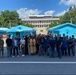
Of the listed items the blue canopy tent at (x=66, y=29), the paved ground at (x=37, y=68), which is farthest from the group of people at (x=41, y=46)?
the blue canopy tent at (x=66, y=29)

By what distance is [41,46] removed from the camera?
797 inches

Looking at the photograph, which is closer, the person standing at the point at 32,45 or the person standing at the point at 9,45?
the person standing at the point at 9,45

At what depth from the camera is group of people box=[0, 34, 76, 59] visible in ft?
61.1

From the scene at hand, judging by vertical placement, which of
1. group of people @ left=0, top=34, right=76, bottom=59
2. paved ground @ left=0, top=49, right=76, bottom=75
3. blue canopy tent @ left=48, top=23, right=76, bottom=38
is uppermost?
blue canopy tent @ left=48, top=23, right=76, bottom=38

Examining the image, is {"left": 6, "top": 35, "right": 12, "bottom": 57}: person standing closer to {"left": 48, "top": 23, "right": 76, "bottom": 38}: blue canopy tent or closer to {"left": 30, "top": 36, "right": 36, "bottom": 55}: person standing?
{"left": 30, "top": 36, "right": 36, "bottom": 55}: person standing

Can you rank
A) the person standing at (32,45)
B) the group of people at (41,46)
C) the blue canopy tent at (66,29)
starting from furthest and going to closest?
1. the blue canopy tent at (66,29)
2. the person standing at (32,45)
3. the group of people at (41,46)

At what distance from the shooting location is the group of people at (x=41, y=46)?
18616 millimetres

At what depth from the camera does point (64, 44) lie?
19.3 m

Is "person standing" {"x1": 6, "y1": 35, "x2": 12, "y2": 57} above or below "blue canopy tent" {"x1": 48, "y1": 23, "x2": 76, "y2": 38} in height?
below

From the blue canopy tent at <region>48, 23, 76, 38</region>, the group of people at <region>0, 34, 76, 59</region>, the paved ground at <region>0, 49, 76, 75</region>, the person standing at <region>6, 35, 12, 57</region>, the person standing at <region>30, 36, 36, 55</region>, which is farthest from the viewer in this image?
the blue canopy tent at <region>48, 23, 76, 38</region>

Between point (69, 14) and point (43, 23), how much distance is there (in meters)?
68.4

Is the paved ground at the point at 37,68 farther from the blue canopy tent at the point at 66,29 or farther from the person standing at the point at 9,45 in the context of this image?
the blue canopy tent at the point at 66,29

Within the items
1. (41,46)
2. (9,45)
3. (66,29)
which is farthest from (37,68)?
(66,29)

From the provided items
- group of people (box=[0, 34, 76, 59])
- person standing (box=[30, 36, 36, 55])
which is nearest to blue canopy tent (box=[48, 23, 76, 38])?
group of people (box=[0, 34, 76, 59])
